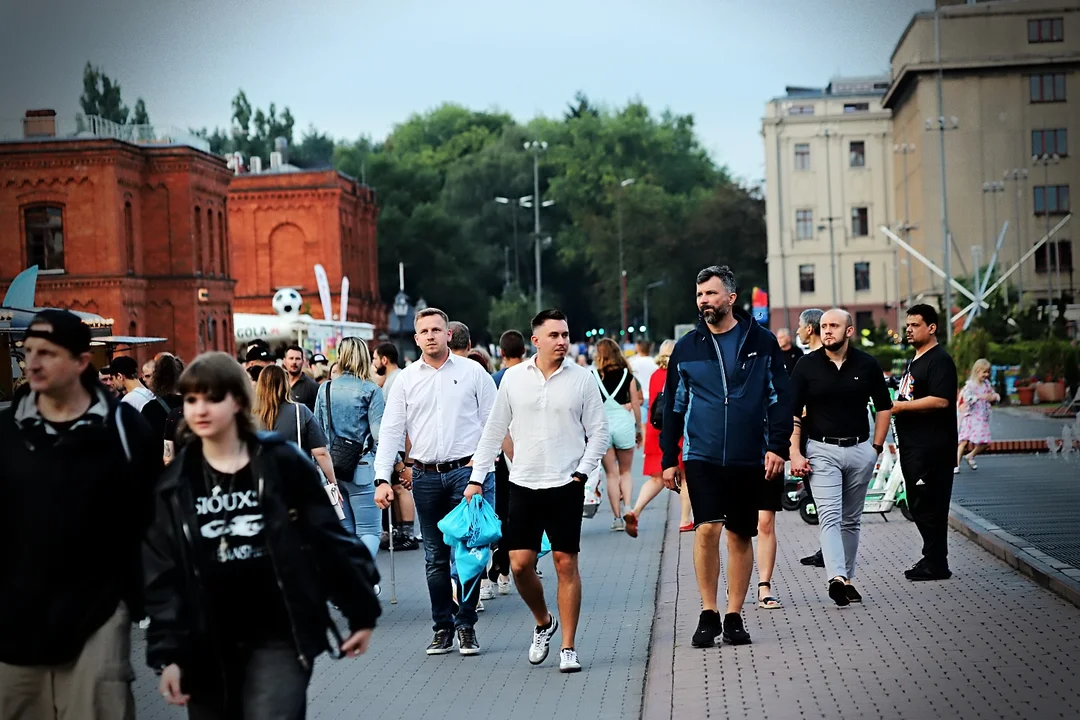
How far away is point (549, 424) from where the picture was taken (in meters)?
9.08

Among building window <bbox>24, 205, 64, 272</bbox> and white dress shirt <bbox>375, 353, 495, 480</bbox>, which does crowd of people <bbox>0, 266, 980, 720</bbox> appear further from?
building window <bbox>24, 205, 64, 272</bbox>

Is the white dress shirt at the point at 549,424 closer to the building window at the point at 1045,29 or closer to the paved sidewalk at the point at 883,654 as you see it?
the paved sidewalk at the point at 883,654

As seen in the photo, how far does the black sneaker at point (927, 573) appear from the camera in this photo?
11.8 m

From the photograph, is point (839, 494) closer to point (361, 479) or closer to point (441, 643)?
point (441, 643)

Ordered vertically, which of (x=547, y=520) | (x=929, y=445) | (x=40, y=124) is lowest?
(x=547, y=520)

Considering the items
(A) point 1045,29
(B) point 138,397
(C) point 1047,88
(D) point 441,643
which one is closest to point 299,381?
(B) point 138,397

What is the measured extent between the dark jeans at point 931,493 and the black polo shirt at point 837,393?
900mm

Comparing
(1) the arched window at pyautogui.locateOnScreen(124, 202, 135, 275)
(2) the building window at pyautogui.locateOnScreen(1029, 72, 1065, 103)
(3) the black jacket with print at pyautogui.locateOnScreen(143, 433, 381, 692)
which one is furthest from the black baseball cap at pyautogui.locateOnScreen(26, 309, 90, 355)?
(1) the arched window at pyautogui.locateOnScreen(124, 202, 135, 275)

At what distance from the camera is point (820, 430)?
432 inches

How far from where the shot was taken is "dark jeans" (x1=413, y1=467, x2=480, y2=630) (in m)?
9.83

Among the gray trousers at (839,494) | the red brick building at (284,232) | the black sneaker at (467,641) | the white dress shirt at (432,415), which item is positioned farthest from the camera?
the red brick building at (284,232)

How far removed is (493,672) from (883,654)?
214 centimetres

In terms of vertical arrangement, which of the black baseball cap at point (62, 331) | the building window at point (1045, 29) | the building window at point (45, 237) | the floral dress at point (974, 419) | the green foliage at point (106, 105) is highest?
the green foliage at point (106, 105)

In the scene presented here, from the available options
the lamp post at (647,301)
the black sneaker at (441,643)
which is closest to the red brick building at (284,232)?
the lamp post at (647,301)
